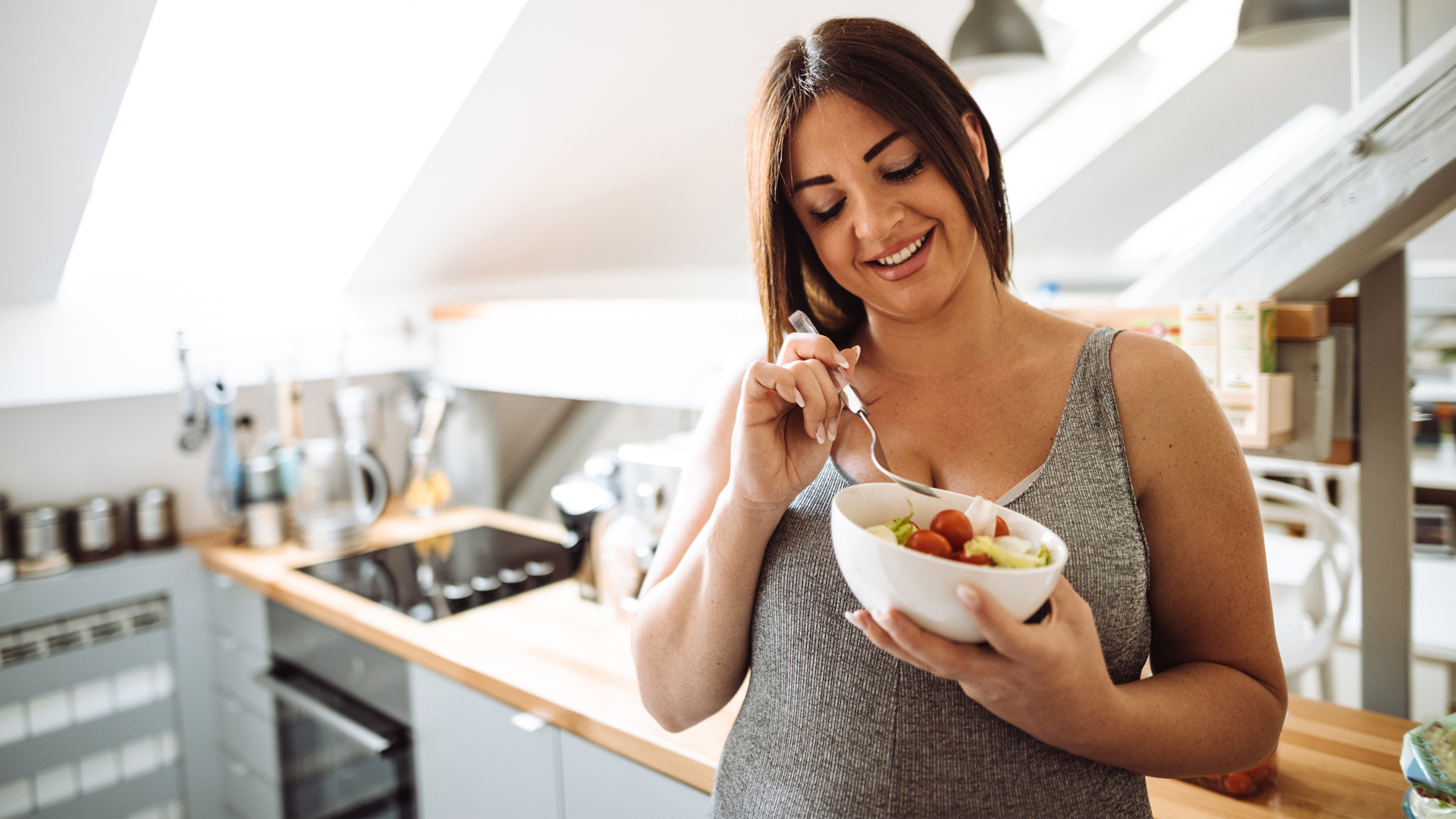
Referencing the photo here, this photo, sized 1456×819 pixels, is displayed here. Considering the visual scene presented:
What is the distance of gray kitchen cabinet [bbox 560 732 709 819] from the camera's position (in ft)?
4.01

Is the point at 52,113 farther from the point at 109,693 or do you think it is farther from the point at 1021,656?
the point at 1021,656

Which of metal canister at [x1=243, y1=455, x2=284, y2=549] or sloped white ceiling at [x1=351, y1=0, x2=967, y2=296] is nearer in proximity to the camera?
sloped white ceiling at [x1=351, y1=0, x2=967, y2=296]

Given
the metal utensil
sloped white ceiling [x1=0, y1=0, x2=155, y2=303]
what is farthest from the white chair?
sloped white ceiling [x1=0, y1=0, x2=155, y2=303]

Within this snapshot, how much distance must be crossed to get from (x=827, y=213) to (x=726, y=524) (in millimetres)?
306

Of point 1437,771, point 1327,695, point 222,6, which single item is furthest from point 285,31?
point 1327,695

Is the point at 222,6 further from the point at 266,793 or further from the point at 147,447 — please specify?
the point at 266,793

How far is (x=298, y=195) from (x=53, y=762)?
1.40 m

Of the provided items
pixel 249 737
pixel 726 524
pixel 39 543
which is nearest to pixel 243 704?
pixel 249 737

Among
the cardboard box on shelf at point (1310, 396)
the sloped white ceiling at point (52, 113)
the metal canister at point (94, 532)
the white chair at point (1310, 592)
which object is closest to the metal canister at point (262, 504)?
the metal canister at point (94, 532)

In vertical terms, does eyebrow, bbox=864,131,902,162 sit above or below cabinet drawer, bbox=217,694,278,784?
above

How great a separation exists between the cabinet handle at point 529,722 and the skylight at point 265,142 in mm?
1227

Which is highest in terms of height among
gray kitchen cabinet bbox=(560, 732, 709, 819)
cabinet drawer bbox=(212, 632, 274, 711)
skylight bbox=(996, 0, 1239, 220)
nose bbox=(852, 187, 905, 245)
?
skylight bbox=(996, 0, 1239, 220)

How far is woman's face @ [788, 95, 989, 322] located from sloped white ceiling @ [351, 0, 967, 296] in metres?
0.89

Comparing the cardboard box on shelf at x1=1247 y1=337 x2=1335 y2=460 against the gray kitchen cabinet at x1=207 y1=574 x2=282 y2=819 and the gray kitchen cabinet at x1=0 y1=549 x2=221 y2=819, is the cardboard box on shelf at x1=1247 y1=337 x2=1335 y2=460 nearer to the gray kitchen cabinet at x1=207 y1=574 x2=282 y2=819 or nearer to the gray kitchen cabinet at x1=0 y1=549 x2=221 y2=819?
the gray kitchen cabinet at x1=207 y1=574 x2=282 y2=819
